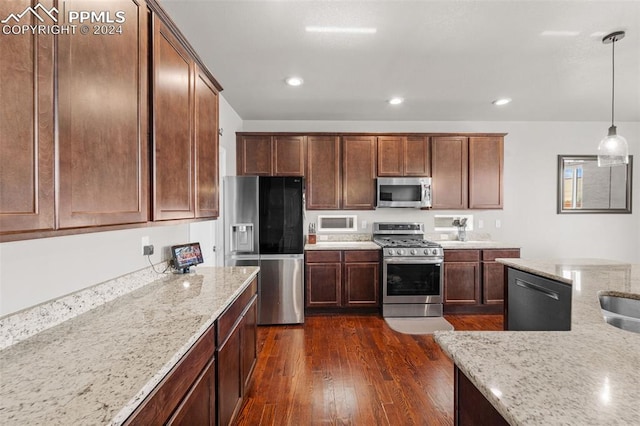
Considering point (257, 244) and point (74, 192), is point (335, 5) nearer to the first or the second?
point (74, 192)

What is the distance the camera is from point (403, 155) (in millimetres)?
4191

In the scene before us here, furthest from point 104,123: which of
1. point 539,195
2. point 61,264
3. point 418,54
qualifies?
point 539,195

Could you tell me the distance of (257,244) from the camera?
3.52 metres

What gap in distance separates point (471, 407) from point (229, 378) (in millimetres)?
1288

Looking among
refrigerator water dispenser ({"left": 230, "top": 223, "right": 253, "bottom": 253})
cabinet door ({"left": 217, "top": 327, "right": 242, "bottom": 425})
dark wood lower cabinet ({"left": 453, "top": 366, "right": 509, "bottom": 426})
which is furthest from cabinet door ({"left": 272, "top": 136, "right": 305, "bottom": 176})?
dark wood lower cabinet ({"left": 453, "top": 366, "right": 509, "bottom": 426})

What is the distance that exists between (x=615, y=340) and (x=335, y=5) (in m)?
2.19

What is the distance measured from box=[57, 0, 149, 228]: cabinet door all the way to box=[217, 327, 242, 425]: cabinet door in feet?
2.74

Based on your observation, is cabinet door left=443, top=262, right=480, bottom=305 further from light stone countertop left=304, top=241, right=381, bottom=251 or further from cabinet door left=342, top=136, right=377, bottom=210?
cabinet door left=342, top=136, right=377, bottom=210

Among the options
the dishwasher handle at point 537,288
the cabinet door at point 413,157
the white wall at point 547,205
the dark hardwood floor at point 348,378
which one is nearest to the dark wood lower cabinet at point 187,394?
the dark hardwood floor at point 348,378

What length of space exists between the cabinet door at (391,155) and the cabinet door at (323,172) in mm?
590

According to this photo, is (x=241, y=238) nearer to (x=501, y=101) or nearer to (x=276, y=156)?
(x=276, y=156)

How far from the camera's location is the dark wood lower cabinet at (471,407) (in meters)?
0.91

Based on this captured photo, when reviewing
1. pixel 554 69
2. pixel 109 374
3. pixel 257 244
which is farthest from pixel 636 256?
pixel 109 374

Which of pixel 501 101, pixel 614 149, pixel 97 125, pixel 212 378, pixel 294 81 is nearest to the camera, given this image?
pixel 97 125
